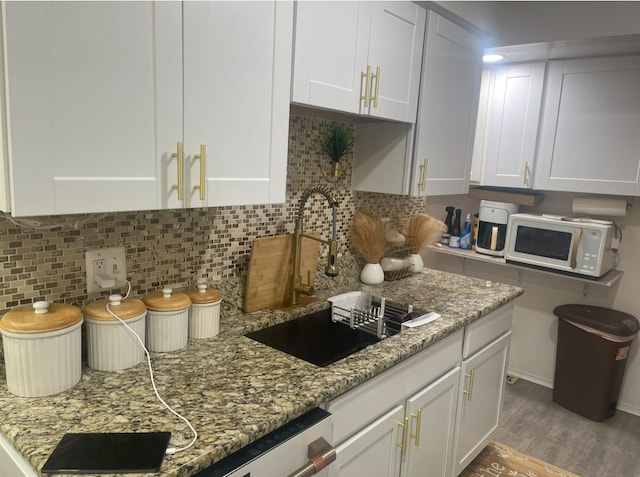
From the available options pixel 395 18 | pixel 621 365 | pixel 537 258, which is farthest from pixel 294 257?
pixel 621 365

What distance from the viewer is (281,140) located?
1.44 meters

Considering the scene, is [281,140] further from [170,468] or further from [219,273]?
[170,468]

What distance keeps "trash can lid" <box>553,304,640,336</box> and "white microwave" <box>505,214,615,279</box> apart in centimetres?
32

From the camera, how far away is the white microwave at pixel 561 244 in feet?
8.91

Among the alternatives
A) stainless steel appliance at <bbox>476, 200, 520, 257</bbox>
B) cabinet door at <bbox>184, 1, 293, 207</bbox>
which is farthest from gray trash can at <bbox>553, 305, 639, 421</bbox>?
cabinet door at <bbox>184, 1, 293, 207</bbox>

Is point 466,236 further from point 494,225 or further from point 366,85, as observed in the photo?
point 366,85

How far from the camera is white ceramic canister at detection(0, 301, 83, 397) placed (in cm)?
106

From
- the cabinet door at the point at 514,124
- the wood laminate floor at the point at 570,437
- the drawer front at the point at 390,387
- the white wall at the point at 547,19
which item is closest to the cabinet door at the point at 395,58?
the white wall at the point at 547,19

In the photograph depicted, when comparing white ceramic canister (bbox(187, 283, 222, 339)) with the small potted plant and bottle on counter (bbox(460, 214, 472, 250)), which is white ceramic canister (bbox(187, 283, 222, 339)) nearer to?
the small potted plant

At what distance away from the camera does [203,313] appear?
149 cm

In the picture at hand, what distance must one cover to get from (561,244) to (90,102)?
2736 mm

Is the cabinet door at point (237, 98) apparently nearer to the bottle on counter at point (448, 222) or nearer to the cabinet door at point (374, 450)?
the cabinet door at point (374, 450)

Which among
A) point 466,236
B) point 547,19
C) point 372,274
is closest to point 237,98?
point 372,274

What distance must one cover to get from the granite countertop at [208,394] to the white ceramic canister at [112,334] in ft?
0.11
